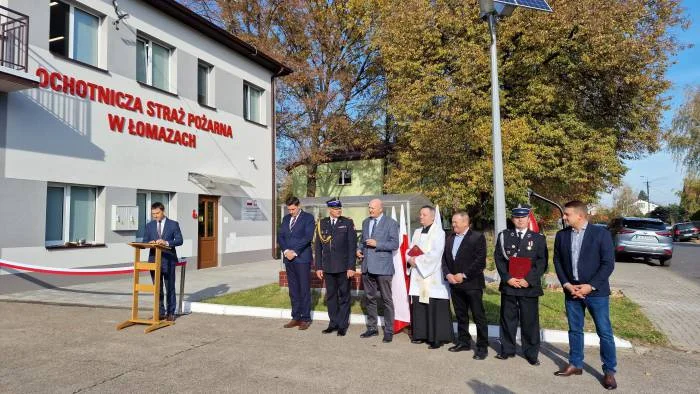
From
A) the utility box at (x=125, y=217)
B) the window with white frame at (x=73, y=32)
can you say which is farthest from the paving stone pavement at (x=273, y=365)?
the window with white frame at (x=73, y=32)

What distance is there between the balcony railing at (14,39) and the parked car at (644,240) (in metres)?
17.8

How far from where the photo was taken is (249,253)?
58.6 ft

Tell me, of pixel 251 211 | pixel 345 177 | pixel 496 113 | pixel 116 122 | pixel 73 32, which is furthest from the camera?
pixel 345 177

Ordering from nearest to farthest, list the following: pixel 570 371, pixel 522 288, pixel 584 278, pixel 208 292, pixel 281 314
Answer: pixel 584 278
pixel 570 371
pixel 522 288
pixel 281 314
pixel 208 292

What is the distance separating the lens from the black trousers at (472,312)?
18.5ft

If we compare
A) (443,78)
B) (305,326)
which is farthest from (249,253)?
(305,326)

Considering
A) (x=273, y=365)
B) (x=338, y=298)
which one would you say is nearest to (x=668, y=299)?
(x=338, y=298)

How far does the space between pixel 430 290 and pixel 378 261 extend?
792 millimetres

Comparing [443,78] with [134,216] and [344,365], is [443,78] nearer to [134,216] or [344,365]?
[134,216]

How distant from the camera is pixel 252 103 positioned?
19188mm

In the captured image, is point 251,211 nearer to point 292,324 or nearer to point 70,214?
point 70,214

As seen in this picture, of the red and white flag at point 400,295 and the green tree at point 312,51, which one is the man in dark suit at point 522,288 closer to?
the red and white flag at point 400,295

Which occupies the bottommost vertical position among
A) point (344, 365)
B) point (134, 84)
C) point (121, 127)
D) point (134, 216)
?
point (344, 365)

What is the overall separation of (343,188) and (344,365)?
92.6 ft
